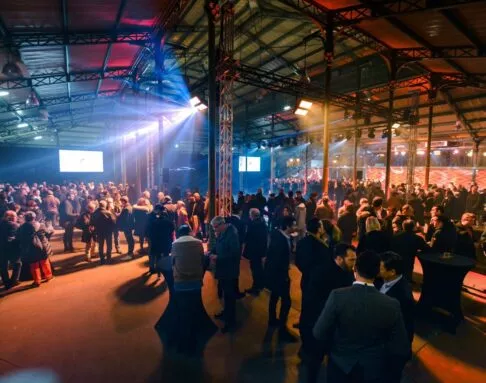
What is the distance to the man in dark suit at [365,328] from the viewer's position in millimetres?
1962

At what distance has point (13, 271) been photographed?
600 cm

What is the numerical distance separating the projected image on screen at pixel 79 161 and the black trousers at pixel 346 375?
19.8 metres

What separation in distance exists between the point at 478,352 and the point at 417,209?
7.32 metres

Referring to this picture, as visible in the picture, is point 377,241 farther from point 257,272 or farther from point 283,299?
point 257,272

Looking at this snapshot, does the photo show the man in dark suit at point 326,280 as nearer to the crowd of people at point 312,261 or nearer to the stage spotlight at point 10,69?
the crowd of people at point 312,261

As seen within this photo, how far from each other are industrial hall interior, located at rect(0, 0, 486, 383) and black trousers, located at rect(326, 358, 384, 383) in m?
0.01

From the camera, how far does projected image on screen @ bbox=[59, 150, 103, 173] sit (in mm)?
18031

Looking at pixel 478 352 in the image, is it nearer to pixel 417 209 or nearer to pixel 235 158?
pixel 417 209

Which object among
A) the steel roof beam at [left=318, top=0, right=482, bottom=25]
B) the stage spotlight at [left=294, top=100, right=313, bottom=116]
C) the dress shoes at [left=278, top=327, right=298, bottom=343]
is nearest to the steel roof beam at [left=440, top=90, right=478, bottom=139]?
the steel roof beam at [left=318, top=0, right=482, bottom=25]

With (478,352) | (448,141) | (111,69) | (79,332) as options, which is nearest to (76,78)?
(111,69)

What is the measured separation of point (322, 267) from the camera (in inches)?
117

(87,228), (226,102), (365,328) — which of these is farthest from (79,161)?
(365,328)

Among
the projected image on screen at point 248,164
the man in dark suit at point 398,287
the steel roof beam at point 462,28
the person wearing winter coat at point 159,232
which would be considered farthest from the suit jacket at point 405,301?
the projected image on screen at point 248,164

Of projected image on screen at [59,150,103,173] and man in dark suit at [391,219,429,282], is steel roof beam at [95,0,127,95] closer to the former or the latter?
projected image on screen at [59,150,103,173]
